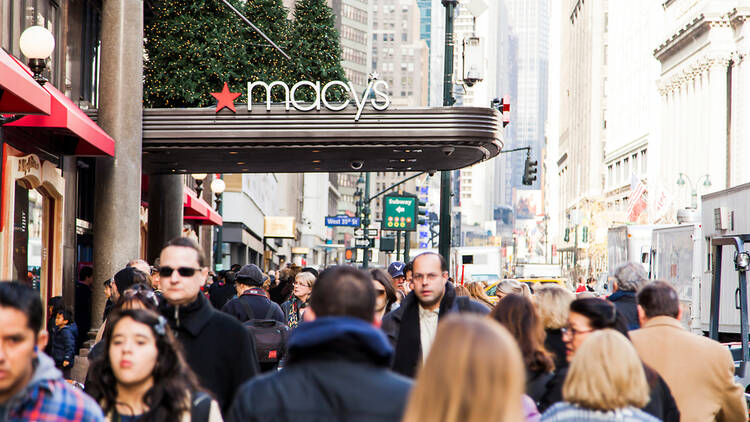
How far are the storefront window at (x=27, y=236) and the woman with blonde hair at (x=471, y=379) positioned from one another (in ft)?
47.6

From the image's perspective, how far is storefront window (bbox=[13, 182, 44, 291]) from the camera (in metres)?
16.9

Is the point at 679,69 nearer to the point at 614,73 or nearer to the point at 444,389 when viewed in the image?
the point at 614,73

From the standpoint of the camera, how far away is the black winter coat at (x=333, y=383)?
3.69m

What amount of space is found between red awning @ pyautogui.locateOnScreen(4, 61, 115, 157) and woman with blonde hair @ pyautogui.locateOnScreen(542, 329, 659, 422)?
9911 millimetres

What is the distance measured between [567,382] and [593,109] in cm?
14183

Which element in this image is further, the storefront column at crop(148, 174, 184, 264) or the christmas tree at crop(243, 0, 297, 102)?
the christmas tree at crop(243, 0, 297, 102)

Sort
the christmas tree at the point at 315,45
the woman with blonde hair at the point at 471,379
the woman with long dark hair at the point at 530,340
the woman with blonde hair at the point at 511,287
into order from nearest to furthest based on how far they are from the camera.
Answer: the woman with blonde hair at the point at 471,379 < the woman with long dark hair at the point at 530,340 < the woman with blonde hair at the point at 511,287 < the christmas tree at the point at 315,45

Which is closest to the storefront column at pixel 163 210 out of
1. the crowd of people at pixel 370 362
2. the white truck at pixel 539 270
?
the crowd of people at pixel 370 362

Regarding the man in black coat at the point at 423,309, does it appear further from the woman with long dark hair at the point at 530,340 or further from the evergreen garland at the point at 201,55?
the evergreen garland at the point at 201,55

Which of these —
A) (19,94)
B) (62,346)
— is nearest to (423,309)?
(19,94)

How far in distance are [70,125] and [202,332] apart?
1001 centimetres

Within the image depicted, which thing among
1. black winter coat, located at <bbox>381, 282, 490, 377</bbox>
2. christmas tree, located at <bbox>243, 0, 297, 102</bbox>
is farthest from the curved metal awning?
black winter coat, located at <bbox>381, 282, 490, 377</bbox>

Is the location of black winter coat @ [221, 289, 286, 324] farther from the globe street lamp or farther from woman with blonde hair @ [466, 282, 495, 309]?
the globe street lamp

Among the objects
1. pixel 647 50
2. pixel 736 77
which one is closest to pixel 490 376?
pixel 736 77
